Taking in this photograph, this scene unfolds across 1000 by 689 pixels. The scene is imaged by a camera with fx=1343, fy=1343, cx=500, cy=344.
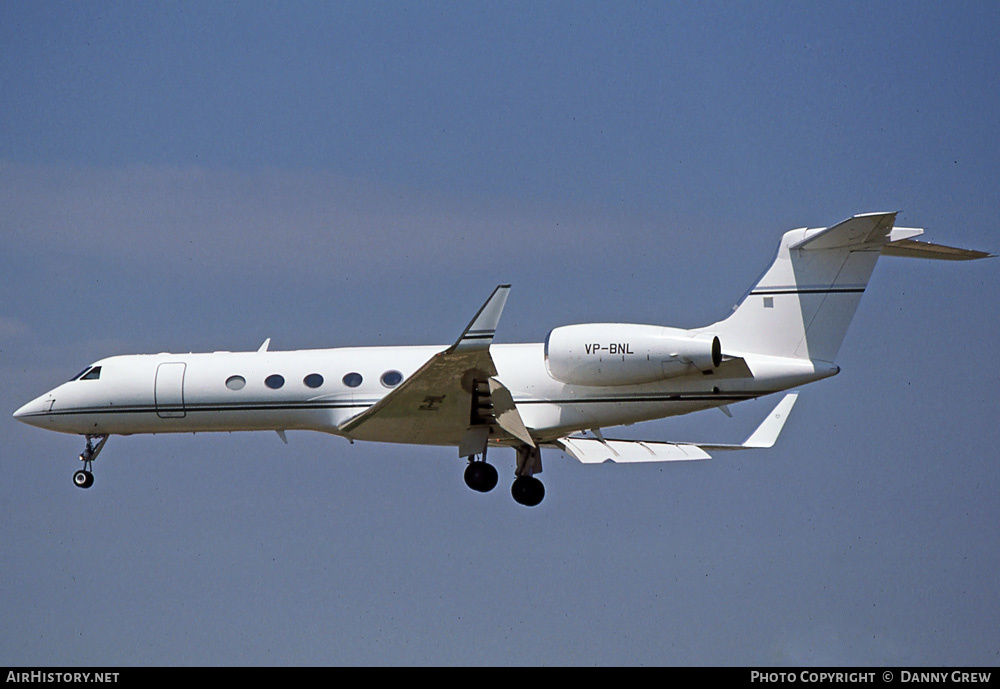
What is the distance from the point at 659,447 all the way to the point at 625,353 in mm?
4568

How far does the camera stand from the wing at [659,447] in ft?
79.3

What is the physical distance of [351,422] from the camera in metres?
→ 21.8

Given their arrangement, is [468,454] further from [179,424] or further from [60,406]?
[60,406]

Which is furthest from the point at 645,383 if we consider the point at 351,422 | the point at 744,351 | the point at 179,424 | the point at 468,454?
the point at 179,424

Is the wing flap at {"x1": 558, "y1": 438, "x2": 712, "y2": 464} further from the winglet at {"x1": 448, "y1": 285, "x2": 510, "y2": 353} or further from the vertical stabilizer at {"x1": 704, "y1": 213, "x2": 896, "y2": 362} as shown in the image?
the winglet at {"x1": 448, "y1": 285, "x2": 510, "y2": 353}

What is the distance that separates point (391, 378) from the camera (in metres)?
22.8

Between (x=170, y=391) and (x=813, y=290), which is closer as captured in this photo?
(x=813, y=290)

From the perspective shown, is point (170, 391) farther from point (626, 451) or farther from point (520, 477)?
point (626, 451)

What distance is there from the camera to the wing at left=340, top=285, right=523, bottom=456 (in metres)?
18.5

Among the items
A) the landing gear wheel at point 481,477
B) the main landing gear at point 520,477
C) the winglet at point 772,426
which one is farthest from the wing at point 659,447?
the landing gear wheel at point 481,477

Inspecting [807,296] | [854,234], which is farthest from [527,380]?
[854,234]

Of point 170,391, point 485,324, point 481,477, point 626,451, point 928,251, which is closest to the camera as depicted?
point 485,324

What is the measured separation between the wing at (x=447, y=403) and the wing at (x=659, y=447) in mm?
2620

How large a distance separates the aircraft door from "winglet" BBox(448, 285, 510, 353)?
7129 millimetres
